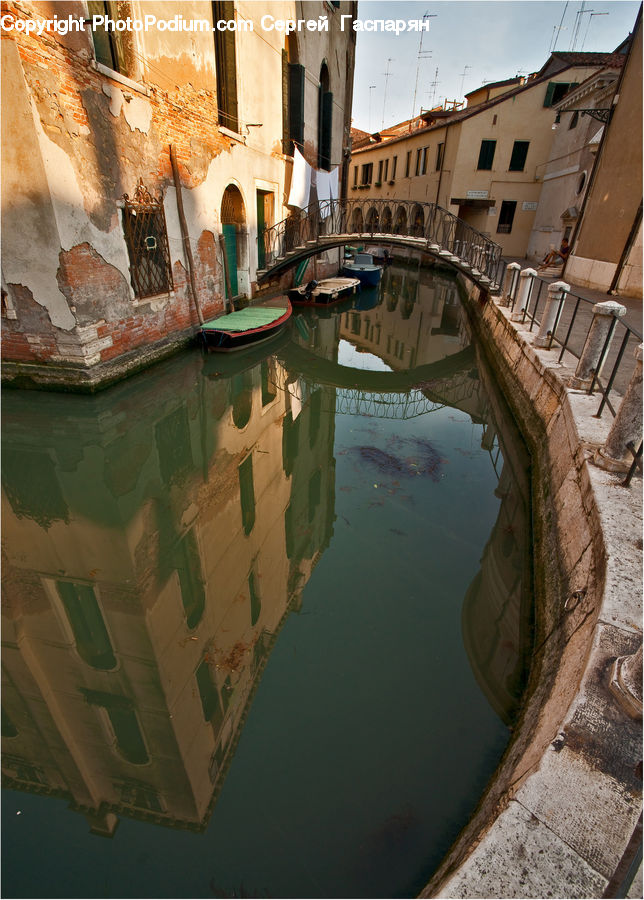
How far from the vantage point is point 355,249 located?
24.3 meters

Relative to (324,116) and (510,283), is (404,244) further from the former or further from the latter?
(324,116)

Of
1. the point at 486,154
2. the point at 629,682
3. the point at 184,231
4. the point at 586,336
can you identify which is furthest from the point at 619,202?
the point at 629,682

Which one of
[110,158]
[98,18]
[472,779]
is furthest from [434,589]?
[98,18]

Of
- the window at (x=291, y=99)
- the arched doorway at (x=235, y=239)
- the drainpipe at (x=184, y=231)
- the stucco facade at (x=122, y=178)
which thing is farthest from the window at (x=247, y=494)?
the window at (x=291, y=99)

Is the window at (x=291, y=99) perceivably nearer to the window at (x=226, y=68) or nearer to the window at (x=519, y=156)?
the window at (x=226, y=68)

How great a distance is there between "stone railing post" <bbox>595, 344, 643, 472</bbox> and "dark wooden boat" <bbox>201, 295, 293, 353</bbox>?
274 inches

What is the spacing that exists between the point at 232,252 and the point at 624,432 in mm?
9853

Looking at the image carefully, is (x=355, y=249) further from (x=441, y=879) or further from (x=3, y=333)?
(x=441, y=879)

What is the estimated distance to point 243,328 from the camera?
9.16 metres

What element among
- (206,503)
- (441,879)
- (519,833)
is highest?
(519,833)

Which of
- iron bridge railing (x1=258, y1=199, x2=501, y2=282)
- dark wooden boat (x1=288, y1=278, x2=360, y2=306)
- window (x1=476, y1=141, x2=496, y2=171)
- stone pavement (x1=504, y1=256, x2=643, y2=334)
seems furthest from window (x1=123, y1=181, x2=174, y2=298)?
window (x1=476, y1=141, x2=496, y2=171)

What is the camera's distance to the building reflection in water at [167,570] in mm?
2689

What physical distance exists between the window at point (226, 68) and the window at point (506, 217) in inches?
635

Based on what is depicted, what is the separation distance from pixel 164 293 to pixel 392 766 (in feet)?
26.4
